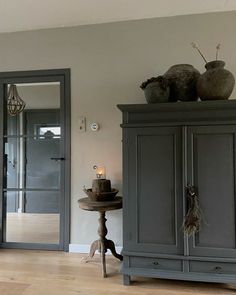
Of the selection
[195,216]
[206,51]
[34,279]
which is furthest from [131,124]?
[34,279]

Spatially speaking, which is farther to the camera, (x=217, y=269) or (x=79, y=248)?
(x=79, y=248)

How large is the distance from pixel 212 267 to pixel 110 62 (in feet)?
7.37

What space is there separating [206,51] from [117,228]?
2.13 metres

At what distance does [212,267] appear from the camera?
7.06 ft

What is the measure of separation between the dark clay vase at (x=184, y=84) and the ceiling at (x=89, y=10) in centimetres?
85

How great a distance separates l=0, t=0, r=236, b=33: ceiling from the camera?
2.68 m

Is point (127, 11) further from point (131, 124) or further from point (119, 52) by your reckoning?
point (131, 124)

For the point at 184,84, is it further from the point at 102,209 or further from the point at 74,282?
the point at 74,282

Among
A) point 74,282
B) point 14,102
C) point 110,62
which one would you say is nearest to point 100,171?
point 74,282

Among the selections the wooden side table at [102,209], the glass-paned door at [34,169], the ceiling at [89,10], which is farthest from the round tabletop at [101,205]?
the ceiling at [89,10]

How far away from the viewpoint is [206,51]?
2.87m

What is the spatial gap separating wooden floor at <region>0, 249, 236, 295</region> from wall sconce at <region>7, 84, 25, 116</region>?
5.43 ft

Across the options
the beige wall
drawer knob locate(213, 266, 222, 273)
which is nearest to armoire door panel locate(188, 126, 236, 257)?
drawer knob locate(213, 266, 222, 273)

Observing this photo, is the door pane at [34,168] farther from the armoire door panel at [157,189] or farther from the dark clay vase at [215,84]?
the dark clay vase at [215,84]
